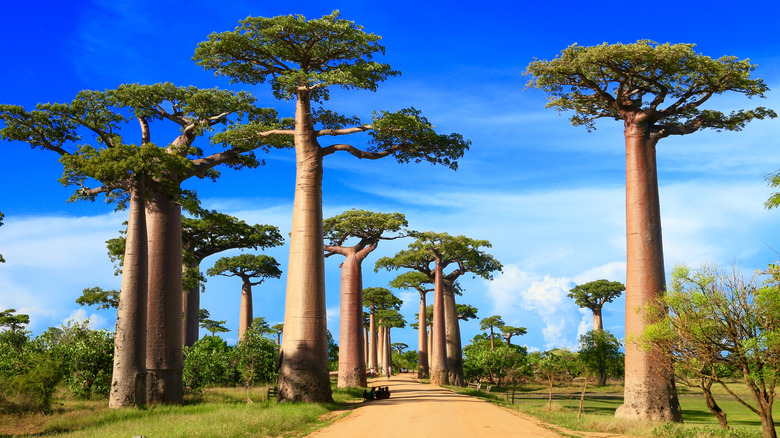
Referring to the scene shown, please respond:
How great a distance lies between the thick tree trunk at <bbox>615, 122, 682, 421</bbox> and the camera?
1812cm

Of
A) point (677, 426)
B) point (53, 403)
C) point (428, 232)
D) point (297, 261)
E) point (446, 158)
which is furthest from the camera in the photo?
point (428, 232)

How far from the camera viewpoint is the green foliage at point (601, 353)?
151 ft

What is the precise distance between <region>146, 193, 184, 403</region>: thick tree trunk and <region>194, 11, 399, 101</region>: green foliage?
5.58 m

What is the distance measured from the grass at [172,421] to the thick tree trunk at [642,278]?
888 centimetres

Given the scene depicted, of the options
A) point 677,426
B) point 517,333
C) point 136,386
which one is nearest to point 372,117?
point 136,386

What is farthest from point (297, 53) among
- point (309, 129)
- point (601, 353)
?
point (601, 353)

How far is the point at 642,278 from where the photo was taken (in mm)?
18812

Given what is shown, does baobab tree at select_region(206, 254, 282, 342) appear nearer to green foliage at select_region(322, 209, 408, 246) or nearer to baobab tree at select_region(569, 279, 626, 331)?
green foliage at select_region(322, 209, 408, 246)

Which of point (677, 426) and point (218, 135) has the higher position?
point (218, 135)

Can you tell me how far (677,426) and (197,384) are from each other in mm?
20042

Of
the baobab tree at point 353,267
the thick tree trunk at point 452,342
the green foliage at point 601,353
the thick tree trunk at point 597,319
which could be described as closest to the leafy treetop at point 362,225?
the baobab tree at point 353,267

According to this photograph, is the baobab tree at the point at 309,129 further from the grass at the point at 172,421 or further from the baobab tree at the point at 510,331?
the baobab tree at the point at 510,331

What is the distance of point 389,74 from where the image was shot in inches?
900

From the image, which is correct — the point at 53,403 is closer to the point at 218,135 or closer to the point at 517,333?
the point at 218,135
